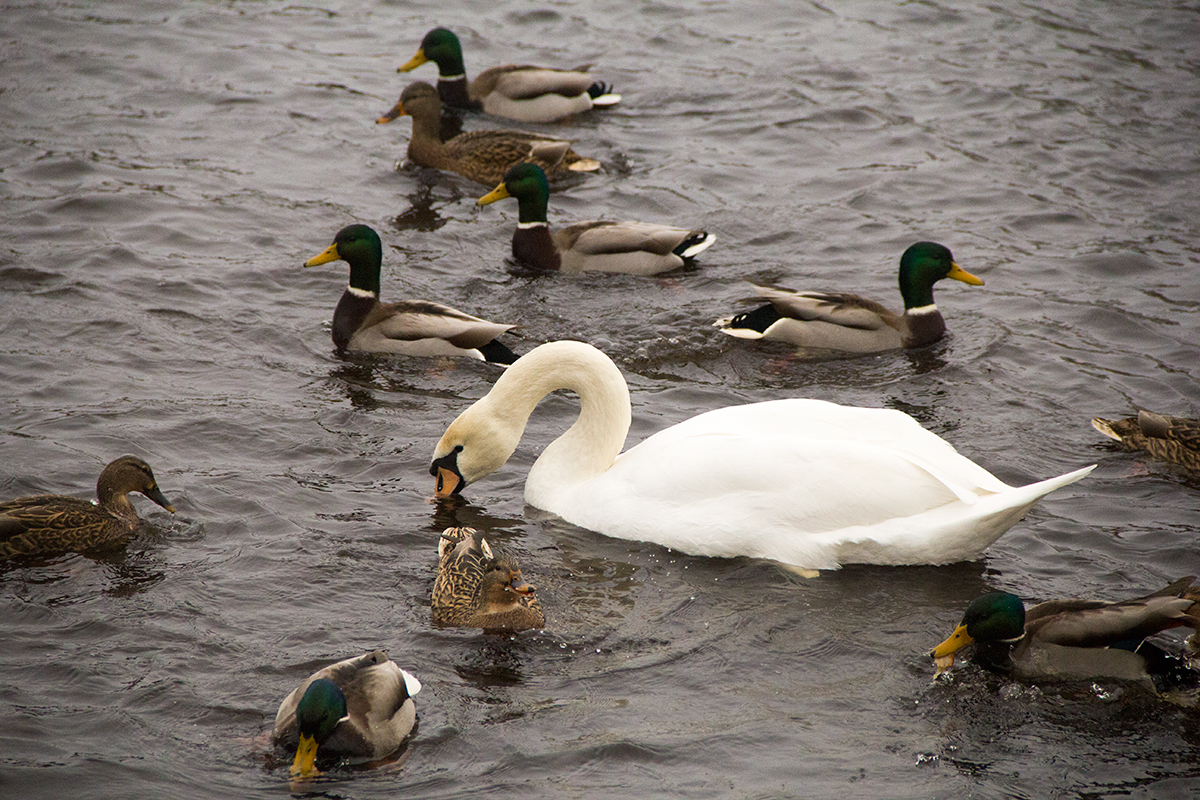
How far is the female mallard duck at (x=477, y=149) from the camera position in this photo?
12492mm

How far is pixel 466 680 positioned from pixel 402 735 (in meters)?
0.53

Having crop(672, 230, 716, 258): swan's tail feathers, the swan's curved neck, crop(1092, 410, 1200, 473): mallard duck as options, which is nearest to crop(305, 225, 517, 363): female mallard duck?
the swan's curved neck

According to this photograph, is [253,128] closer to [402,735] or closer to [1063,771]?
[402,735]

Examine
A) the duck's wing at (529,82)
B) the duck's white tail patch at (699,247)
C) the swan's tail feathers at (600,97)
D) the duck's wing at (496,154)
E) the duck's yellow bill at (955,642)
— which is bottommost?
the duck's yellow bill at (955,642)

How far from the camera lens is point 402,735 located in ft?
17.2

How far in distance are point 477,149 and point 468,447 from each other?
5874 millimetres

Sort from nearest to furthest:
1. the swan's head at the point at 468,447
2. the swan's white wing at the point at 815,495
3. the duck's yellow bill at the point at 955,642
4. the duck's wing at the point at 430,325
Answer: the duck's yellow bill at the point at 955,642
the swan's white wing at the point at 815,495
the swan's head at the point at 468,447
the duck's wing at the point at 430,325

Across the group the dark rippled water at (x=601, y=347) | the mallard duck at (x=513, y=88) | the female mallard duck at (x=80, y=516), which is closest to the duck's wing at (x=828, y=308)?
the dark rippled water at (x=601, y=347)

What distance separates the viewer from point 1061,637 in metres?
5.75

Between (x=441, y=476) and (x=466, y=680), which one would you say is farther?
(x=441, y=476)

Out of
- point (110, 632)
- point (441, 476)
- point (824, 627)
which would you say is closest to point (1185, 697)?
point (824, 627)

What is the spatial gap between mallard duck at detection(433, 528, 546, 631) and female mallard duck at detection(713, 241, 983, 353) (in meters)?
3.90

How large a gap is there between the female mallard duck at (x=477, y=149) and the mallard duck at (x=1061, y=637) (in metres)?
7.69

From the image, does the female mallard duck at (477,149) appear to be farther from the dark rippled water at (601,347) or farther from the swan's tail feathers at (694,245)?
the swan's tail feathers at (694,245)
